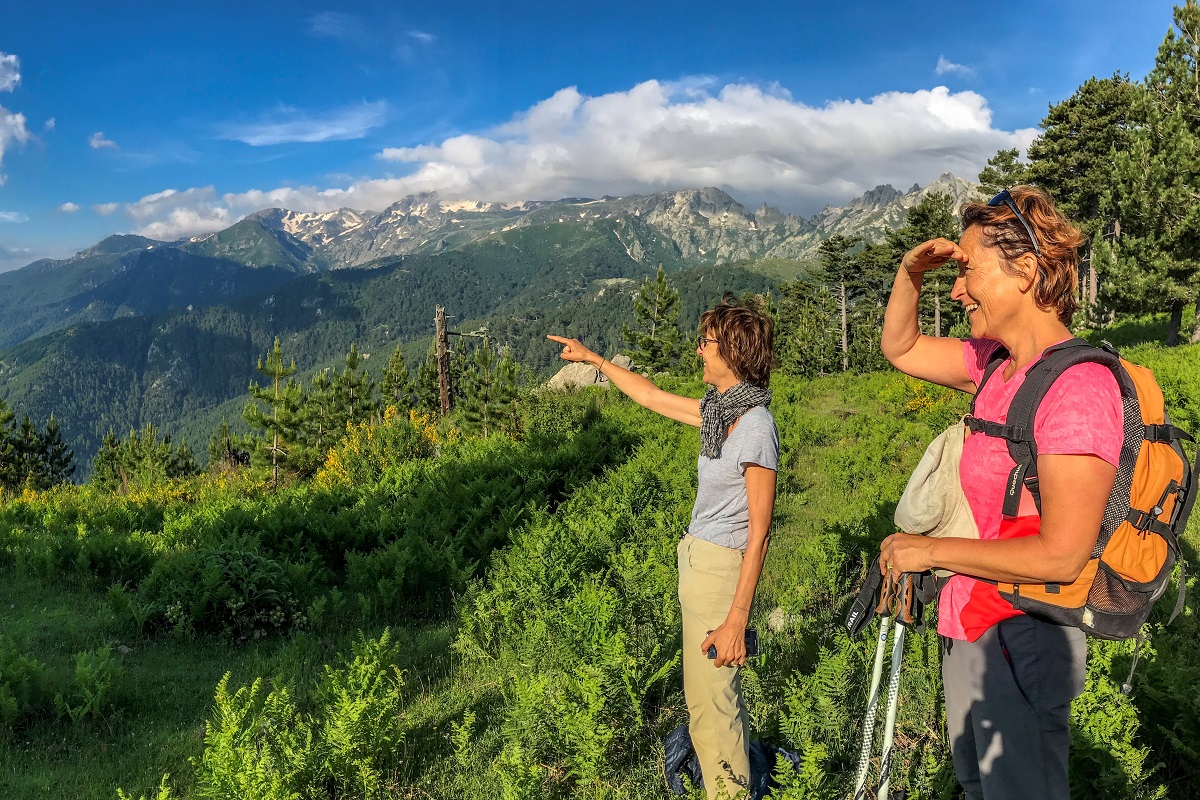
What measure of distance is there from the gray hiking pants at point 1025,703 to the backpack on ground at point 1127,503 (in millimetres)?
114

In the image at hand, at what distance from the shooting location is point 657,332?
157 feet

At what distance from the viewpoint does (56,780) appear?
365 centimetres

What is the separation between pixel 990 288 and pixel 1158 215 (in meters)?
20.9

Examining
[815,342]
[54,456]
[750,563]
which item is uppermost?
[750,563]

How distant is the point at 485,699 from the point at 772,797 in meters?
2.46

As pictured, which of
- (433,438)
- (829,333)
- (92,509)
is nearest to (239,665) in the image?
(92,509)

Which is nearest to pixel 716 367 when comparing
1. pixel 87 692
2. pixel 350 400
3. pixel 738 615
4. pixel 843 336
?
pixel 738 615

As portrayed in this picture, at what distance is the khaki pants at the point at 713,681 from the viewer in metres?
2.79

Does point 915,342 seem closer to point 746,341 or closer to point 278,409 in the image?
point 746,341

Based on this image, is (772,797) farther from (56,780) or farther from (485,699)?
(56,780)

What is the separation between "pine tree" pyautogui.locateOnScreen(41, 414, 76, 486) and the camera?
58812 mm

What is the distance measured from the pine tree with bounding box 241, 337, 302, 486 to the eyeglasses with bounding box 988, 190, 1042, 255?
27910 mm

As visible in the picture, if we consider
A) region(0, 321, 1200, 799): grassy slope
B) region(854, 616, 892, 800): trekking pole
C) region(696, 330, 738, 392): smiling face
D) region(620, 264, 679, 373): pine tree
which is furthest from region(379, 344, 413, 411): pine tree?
region(854, 616, 892, 800): trekking pole

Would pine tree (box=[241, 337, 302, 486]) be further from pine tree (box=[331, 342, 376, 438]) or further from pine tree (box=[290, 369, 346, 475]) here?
pine tree (box=[331, 342, 376, 438])
